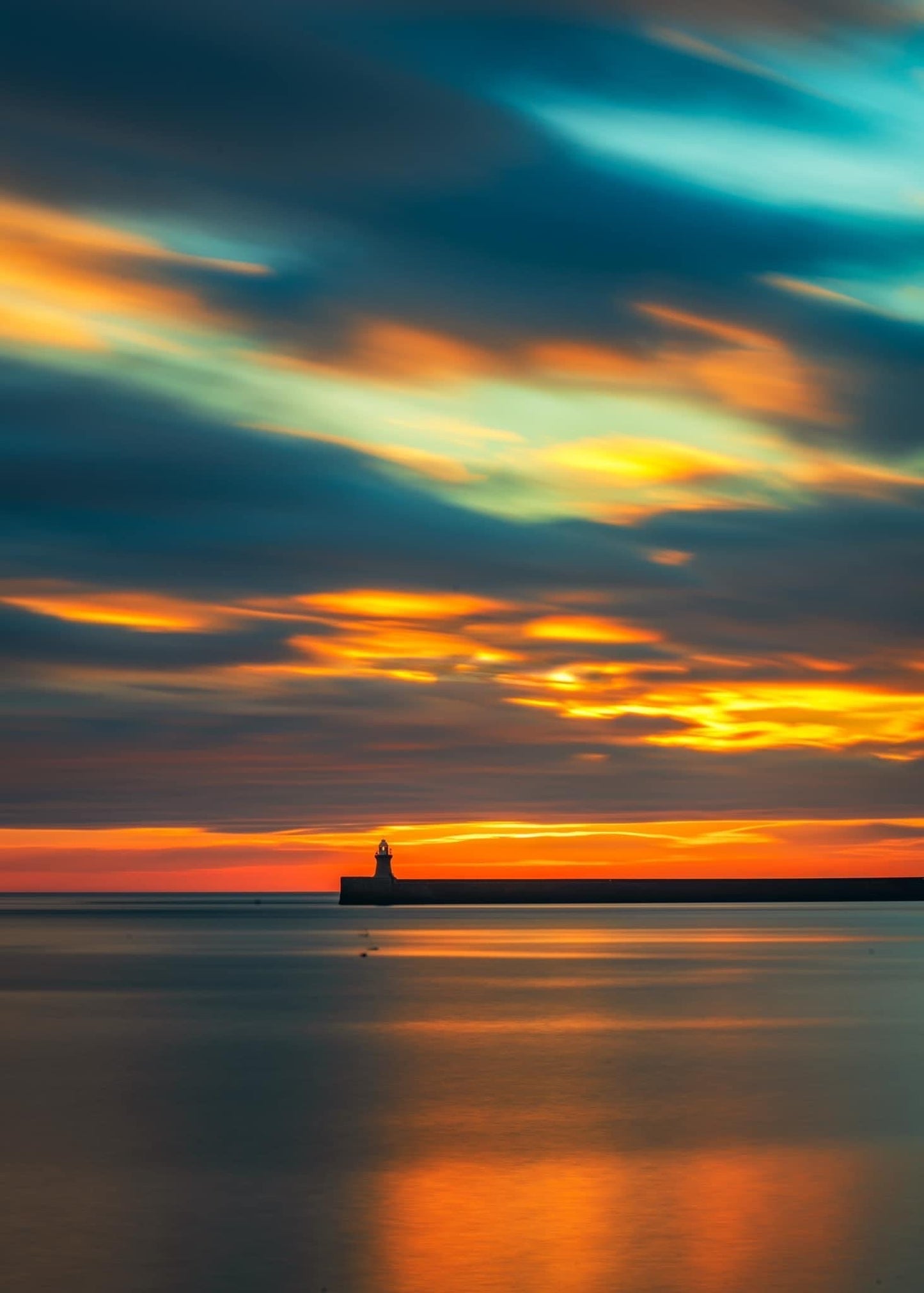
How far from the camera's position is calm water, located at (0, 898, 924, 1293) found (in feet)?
65.9

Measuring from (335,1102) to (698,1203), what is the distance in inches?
497

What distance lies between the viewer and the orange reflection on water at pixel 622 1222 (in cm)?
1920

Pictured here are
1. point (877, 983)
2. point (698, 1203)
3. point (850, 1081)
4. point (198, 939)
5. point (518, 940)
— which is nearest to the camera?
point (698, 1203)

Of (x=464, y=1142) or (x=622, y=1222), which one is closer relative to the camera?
(x=622, y=1222)

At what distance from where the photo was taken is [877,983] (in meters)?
77.1

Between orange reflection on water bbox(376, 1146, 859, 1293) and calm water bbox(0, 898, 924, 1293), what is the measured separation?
0.20 feet

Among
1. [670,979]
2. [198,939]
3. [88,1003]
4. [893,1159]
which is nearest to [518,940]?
[198,939]

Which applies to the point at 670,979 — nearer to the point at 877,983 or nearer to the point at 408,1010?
the point at 877,983

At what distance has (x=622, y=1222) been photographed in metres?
22.6

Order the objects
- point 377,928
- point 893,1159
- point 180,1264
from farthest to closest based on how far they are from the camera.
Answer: point 377,928
point 893,1159
point 180,1264

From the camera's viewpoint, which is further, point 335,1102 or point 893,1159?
point 335,1102

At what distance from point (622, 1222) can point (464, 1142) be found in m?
7.32

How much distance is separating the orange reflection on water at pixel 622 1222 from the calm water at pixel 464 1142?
6 centimetres

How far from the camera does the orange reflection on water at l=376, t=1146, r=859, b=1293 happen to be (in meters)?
19.2
